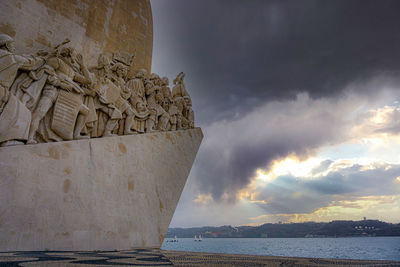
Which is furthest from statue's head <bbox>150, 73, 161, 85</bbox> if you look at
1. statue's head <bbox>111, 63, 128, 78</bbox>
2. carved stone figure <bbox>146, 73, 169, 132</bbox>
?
statue's head <bbox>111, 63, 128, 78</bbox>

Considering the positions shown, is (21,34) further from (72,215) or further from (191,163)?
(191,163)

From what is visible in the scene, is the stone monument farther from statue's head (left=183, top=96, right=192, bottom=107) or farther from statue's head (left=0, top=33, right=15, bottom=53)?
statue's head (left=183, top=96, right=192, bottom=107)

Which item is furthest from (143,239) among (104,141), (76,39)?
(76,39)

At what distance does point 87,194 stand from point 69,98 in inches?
67.4

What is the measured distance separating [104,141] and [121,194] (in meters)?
1.05

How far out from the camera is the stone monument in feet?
14.8

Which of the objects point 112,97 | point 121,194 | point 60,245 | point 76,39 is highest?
point 76,39

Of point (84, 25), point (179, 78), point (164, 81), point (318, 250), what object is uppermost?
point (179, 78)

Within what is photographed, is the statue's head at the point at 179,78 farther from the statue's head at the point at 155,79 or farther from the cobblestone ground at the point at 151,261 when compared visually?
the cobblestone ground at the point at 151,261

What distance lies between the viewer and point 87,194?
519 centimetres

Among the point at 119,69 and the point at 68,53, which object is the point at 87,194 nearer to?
the point at 68,53

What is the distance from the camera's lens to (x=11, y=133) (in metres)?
4.53

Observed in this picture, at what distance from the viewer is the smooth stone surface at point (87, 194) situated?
432cm

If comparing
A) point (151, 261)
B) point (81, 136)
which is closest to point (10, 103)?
point (81, 136)
